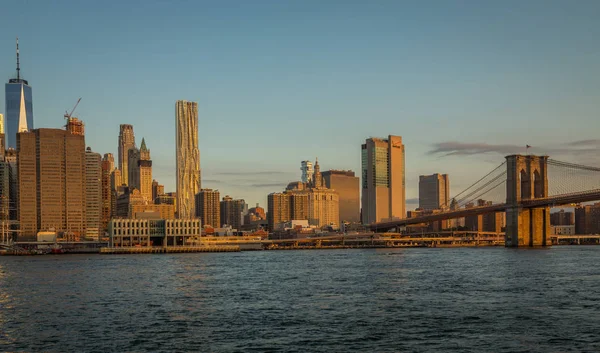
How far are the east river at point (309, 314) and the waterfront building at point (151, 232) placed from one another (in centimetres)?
10182

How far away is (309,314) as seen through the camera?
40.9 metres

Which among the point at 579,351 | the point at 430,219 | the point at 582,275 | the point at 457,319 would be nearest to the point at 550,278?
the point at 582,275

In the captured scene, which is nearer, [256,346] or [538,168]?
[256,346]

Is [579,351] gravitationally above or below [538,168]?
below

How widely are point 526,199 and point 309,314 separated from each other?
102 metres

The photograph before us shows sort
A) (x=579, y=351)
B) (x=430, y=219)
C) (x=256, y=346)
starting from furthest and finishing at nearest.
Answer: (x=430, y=219), (x=256, y=346), (x=579, y=351)

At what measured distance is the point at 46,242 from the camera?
19612 cm

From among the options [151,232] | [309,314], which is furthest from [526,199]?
[309,314]

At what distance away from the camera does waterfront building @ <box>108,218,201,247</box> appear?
168 m

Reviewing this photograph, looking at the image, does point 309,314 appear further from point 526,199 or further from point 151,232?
point 151,232

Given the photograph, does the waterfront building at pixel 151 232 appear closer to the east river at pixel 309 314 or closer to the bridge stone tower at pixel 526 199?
the bridge stone tower at pixel 526 199

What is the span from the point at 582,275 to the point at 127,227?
124 m

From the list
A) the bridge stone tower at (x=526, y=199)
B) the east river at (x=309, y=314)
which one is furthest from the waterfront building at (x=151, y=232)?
the east river at (x=309, y=314)

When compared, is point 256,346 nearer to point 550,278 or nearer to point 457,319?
point 457,319
